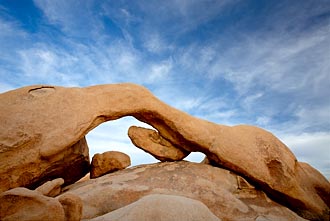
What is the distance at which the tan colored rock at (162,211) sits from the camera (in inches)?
177

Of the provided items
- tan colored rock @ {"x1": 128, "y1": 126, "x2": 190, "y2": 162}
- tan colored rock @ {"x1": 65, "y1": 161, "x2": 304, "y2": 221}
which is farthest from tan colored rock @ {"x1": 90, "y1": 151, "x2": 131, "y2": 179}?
tan colored rock @ {"x1": 65, "y1": 161, "x2": 304, "y2": 221}

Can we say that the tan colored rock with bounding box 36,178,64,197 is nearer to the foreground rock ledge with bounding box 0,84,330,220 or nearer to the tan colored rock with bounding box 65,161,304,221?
the tan colored rock with bounding box 65,161,304,221

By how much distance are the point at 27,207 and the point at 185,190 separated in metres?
4.38

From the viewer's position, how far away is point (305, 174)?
380 inches

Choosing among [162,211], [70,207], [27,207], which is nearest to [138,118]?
[162,211]

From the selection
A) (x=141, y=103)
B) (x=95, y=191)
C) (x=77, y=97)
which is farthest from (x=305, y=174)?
(x=77, y=97)

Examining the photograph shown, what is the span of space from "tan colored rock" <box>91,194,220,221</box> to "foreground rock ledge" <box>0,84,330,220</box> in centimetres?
362

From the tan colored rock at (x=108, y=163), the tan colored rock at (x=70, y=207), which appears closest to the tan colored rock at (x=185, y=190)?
the tan colored rock at (x=108, y=163)

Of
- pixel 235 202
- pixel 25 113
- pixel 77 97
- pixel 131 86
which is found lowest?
pixel 235 202

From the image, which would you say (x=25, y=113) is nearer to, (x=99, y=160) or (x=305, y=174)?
(x=99, y=160)

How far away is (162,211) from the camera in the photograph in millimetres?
4559

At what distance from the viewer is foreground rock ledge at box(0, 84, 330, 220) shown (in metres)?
7.29

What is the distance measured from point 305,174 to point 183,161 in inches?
166

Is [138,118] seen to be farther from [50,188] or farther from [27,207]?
[27,207]
